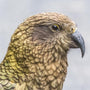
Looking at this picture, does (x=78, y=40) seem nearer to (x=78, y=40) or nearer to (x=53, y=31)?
(x=78, y=40)

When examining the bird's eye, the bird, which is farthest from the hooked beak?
the bird's eye

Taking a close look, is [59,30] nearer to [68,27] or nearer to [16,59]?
[68,27]

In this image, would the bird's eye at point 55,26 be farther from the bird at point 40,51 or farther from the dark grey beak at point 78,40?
the dark grey beak at point 78,40

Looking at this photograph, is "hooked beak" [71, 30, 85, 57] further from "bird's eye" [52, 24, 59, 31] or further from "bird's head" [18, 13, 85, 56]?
"bird's eye" [52, 24, 59, 31]

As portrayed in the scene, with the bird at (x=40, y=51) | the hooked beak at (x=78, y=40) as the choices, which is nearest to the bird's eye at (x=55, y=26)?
the bird at (x=40, y=51)

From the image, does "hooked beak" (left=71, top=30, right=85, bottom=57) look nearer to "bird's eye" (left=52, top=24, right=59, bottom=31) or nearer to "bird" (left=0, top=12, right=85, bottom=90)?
"bird" (left=0, top=12, right=85, bottom=90)

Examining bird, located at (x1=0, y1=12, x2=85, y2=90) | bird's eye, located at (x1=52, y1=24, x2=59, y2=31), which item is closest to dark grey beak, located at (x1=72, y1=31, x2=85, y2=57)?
bird, located at (x1=0, y1=12, x2=85, y2=90)

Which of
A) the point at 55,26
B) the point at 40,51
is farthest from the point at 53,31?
the point at 40,51

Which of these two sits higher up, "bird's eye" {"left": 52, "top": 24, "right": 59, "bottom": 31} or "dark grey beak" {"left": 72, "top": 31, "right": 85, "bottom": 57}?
"bird's eye" {"left": 52, "top": 24, "right": 59, "bottom": 31}

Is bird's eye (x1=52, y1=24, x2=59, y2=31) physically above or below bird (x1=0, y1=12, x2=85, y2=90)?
above

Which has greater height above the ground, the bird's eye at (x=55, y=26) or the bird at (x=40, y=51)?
the bird's eye at (x=55, y=26)
